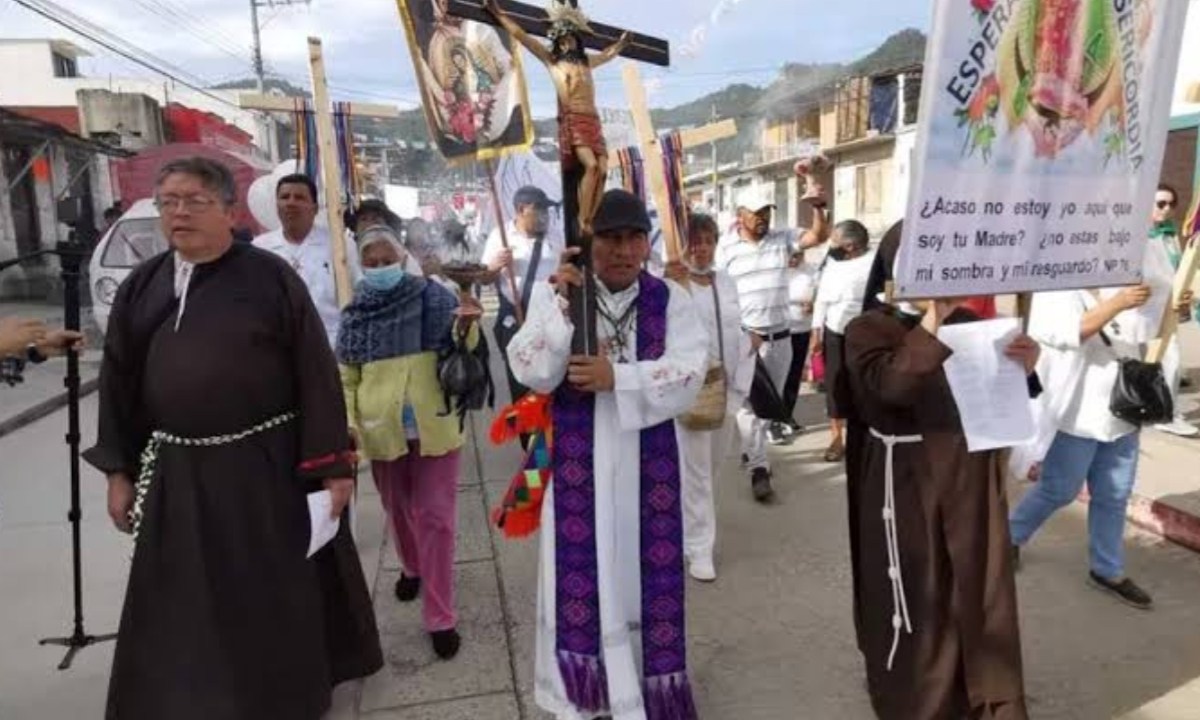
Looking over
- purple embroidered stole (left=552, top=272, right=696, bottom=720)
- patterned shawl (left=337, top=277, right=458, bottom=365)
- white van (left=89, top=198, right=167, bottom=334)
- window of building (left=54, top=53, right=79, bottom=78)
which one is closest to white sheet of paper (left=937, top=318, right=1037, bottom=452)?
purple embroidered stole (left=552, top=272, right=696, bottom=720)

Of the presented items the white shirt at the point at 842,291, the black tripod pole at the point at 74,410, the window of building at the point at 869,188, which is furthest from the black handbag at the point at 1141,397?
the window of building at the point at 869,188

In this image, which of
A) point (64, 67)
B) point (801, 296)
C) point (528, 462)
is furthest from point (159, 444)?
point (64, 67)

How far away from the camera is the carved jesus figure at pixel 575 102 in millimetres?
2322

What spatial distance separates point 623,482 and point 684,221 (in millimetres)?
2185

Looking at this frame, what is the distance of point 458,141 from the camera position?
10.1 ft

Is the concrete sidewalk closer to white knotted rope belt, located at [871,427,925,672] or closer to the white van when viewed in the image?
white knotted rope belt, located at [871,427,925,672]

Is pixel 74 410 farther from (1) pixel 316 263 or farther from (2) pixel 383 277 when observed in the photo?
(1) pixel 316 263

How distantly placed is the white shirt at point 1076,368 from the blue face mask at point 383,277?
8.48 feet

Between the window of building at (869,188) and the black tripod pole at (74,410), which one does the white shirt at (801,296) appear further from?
the window of building at (869,188)

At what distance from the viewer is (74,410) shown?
10.8 ft

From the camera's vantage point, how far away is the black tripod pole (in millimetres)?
3117

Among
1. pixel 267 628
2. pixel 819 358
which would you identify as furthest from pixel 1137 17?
pixel 819 358

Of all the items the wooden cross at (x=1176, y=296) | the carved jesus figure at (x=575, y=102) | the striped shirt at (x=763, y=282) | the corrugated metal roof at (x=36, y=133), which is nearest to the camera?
the carved jesus figure at (x=575, y=102)

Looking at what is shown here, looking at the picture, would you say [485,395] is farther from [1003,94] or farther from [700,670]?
[1003,94]
